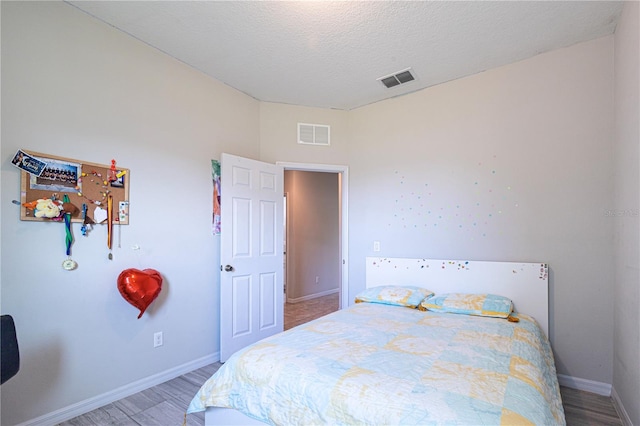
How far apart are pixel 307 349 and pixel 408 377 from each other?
563 mm

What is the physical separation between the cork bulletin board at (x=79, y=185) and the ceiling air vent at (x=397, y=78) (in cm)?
245

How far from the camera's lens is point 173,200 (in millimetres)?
2812

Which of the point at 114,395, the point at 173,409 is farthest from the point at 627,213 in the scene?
the point at 114,395

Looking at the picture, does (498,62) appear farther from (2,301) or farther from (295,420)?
(2,301)

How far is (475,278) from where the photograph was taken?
2914mm

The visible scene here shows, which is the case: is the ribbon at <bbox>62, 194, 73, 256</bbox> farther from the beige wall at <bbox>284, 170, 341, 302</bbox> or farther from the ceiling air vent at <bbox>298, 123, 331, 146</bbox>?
the beige wall at <bbox>284, 170, 341, 302</bbox>

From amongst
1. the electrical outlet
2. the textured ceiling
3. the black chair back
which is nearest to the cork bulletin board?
the black chair back

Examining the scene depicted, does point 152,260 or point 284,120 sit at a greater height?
point 284,120

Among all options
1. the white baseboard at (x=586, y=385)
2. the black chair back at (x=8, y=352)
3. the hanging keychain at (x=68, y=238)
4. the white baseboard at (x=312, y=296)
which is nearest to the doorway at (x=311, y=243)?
the white baseboard at (x=312, y=296)

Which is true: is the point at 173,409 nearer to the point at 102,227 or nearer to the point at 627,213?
the point at 102,227

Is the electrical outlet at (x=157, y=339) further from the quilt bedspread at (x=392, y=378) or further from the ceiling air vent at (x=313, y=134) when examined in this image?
the ceiling air vent at (x=313, y=134)

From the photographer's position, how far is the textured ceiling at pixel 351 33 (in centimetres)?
218

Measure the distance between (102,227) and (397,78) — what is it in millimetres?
2843

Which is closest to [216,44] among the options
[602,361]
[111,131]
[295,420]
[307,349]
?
[111,131]
